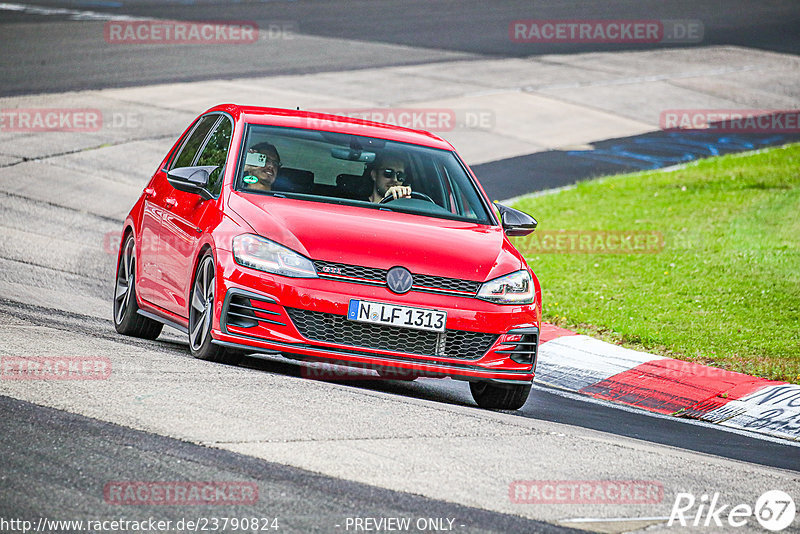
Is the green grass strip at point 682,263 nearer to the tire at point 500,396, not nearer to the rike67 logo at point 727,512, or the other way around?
the tire at point 500,396

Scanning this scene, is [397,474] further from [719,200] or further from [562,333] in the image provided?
[719,200]

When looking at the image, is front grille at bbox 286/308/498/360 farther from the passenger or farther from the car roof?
the car roof

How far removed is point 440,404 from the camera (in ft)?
24.7

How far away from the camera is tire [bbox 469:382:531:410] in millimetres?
8000

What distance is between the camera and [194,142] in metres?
9.21

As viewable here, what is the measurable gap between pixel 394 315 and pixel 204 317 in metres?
1.23

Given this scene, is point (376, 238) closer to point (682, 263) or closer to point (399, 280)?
point (399, 280)

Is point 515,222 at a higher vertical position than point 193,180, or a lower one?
lower

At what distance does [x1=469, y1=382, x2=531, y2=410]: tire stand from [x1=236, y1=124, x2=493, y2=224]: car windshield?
1123 millimetres

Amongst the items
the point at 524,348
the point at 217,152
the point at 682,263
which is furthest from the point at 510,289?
the point at 682,263

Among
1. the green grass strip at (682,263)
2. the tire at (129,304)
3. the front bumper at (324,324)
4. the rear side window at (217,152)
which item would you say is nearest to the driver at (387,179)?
the rear side window at (217,152)

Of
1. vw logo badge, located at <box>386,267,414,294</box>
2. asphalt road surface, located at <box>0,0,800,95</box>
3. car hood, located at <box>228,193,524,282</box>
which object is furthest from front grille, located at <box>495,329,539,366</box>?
asphalt road surface, located at <box>0,0,800,95</box>

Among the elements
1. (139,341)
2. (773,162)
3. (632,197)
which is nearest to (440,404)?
(139,341)

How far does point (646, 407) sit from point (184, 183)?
12.2 feet
